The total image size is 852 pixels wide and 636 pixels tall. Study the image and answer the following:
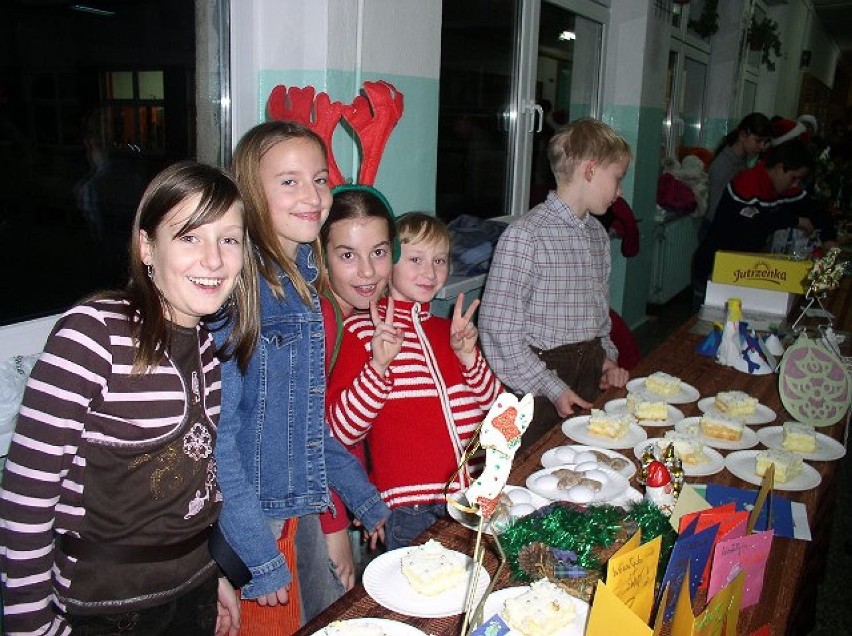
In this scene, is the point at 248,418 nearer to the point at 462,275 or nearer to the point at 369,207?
the point at 369,207

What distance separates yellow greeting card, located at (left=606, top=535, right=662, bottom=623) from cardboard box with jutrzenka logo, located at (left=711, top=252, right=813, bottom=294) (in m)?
2.46

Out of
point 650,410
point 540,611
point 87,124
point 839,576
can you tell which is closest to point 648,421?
point 650,410

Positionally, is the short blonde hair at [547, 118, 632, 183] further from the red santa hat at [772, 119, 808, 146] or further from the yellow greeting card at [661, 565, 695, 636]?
the red santa hat at [772, 119, 808, 146]

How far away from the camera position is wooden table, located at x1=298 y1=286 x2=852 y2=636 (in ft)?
3.63

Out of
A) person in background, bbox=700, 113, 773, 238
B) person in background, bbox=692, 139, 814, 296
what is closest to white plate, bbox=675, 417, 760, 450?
person in background, bbox=692, 139, 814, 296

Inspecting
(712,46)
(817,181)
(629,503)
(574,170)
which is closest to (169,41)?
(574,170)

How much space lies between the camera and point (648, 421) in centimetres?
191

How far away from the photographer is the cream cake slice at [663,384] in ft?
6.92

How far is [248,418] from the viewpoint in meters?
1.50

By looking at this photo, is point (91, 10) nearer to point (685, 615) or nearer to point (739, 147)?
point (685, 615)

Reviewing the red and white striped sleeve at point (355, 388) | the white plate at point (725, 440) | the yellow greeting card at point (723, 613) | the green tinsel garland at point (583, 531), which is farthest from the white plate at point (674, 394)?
the yellow greeting card at point (723, 613)

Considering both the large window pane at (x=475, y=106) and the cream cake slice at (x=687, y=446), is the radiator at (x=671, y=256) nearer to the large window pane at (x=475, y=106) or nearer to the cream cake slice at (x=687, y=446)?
the large window pane at (x=475, y=106)

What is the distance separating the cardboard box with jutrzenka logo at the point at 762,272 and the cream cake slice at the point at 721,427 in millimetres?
1519

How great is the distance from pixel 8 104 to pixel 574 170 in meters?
1.59
